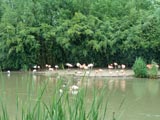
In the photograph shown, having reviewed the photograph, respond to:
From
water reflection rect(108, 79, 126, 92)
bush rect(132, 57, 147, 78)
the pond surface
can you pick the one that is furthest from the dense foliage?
water reflection rect(108, 79, 126, 92)

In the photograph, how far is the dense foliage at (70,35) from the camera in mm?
15742

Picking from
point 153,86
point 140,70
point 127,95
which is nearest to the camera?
point 127,95

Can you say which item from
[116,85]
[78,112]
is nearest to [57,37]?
[116,85]

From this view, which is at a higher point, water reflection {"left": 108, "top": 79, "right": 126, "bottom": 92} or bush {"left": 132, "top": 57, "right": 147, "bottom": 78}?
bush {"left": 132, "top": 57, "right": 147, "bottom": 78}

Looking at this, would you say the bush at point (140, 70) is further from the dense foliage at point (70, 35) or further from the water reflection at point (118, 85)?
the dense foliage at point (70, 35)

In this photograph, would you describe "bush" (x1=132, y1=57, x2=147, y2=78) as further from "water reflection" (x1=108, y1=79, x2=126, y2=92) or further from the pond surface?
"water reflection" (x1=108, y1=79, x2=126, y2=92)

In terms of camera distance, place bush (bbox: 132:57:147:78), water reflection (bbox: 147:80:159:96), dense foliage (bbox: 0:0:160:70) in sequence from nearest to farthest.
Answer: water reflection (bbox: 147:80:159:96)
bush (bbox: 132:57:147:78)
dense foliage (bbox: 0:0:160:70)

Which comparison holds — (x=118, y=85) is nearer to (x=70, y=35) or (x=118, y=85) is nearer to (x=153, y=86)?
(x=153, y=86)

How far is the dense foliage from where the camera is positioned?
15.7 meters

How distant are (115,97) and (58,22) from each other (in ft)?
24.5

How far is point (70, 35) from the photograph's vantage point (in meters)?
15.8

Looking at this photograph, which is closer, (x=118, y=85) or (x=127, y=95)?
(x=127, y=95)

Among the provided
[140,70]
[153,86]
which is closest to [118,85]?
[153,86]

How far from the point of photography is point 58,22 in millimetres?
16484
